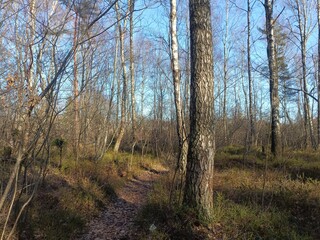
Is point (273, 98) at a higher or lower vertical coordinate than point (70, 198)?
higher

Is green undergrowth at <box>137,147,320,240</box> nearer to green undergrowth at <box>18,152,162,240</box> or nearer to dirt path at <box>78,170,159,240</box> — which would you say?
dirt path at <box>78,170,159,240</box>

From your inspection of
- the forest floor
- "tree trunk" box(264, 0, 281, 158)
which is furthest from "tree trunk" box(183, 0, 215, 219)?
"tree trunk" box(264, 0, 281, 158)

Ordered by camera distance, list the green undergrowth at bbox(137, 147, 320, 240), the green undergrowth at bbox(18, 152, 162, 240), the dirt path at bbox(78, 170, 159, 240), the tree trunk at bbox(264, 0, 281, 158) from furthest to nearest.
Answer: the tree trunk at bbox(264, 0, 281, 158) → the dirt path at bbox(78, 170, 159, 240) → the green undergrowth at bbox(18, 152, 162, 240) → the green undergrowth at bbox(137, 147, 320, 240)

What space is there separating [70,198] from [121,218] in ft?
4.26

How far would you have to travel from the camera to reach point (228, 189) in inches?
277

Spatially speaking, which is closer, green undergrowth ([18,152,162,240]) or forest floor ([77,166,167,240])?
green undergrowth ([18,152,162,240])

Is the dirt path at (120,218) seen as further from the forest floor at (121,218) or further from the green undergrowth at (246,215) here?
the green undergrowth at (246,215)

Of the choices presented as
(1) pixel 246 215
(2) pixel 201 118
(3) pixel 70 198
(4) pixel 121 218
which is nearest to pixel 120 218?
(4) pixel 121 218

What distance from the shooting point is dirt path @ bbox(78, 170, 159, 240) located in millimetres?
5305

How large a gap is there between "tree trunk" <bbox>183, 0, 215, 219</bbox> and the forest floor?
134 centimetres

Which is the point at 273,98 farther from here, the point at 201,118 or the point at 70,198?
the point at 70,198

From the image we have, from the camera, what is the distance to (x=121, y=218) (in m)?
6.45

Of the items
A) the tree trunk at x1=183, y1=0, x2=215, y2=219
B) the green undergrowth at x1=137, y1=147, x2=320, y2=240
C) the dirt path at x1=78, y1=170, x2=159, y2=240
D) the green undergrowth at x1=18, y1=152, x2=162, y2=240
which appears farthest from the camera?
the dirt path at x1=78, y1=170, x2=159, y2=240

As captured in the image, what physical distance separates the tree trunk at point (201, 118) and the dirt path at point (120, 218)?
1.41 meters
